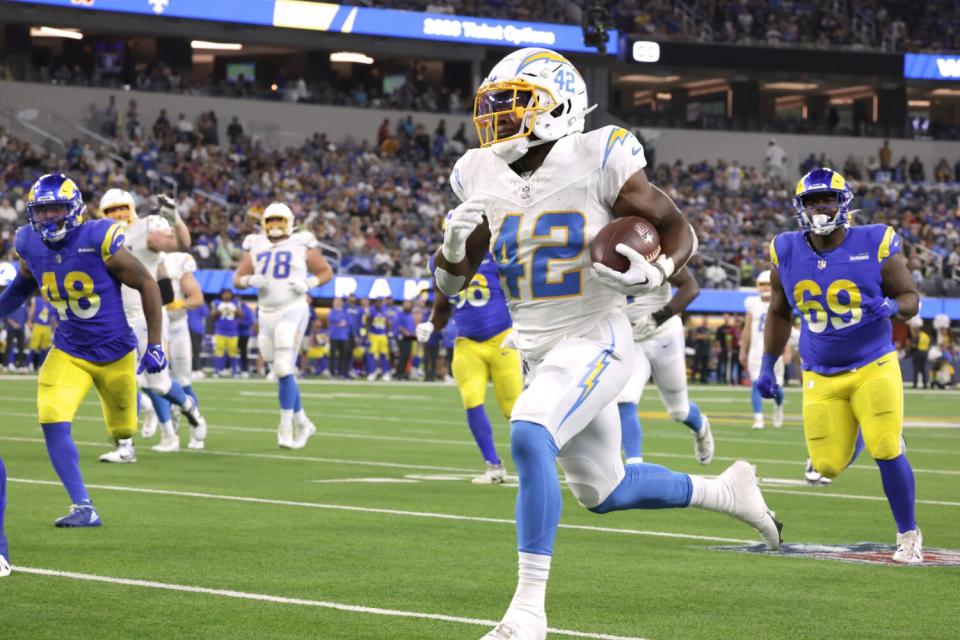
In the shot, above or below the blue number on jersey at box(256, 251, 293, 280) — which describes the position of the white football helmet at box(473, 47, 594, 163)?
above

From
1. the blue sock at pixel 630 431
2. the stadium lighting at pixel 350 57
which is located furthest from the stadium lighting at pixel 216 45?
the blue sock at pixel 630 431

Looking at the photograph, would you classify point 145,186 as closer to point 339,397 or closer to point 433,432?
point 339,397

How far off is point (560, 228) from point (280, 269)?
8.60 m

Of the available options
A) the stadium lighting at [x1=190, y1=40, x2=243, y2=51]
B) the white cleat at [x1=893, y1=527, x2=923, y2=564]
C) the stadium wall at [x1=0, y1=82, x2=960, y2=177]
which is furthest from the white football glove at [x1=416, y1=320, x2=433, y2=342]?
the stadium lighting at [x1=190, y1=40, x2=243, y2=51]

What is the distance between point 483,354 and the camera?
35.7 feet

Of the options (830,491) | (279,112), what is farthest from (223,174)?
(830,491)

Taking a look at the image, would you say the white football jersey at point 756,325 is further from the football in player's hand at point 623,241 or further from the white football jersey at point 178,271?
the football in player's hand at point 623,241

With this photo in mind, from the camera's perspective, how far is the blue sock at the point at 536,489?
4.88m

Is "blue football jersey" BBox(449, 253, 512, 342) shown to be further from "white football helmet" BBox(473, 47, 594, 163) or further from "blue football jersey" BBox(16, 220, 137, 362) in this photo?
"white football helmet" BBox(473, 47, 594, 163)

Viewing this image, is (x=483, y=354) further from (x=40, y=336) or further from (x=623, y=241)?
(x=40, y=336)

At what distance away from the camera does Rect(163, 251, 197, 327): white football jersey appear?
14.0 meters

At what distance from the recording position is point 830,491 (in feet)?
34.6

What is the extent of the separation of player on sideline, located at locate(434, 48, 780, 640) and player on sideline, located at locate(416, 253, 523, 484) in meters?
5.18

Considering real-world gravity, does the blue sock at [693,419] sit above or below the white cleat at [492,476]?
above
